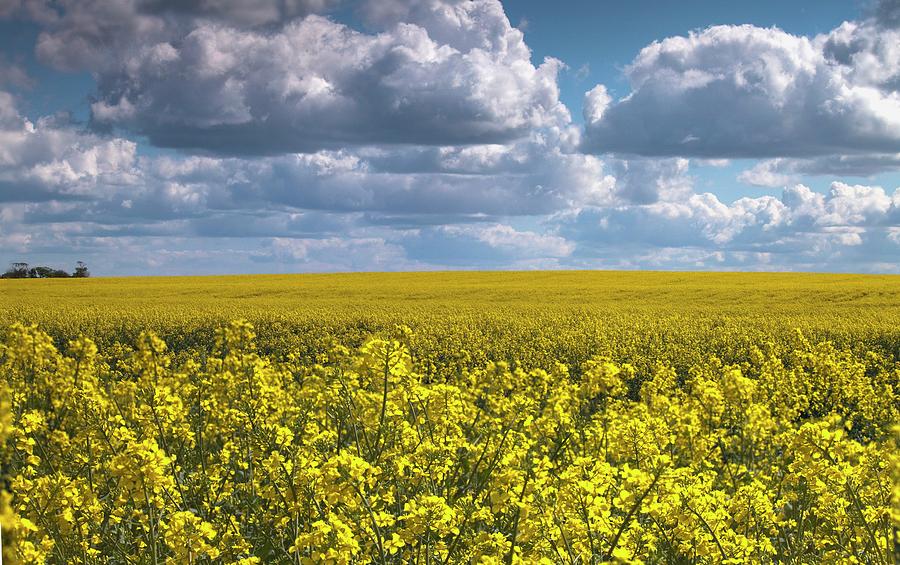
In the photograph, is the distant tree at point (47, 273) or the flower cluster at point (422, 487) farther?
the distant tree at point (47, 273)

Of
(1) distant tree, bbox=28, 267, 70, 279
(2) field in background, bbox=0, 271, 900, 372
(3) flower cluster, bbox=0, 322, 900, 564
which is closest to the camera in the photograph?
(3) flower cluster, bbox=0, 322, 900, 564

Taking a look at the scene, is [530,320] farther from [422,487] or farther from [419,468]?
[419,468]

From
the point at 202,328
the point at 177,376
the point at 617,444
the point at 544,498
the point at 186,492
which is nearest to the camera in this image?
the point at 544,498

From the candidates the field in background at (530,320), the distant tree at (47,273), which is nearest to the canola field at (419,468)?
the field in background at (530,320)

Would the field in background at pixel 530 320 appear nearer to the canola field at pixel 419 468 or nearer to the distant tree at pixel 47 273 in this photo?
the canola field at pixel 419 468

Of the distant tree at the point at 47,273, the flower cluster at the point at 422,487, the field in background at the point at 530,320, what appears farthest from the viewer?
the distant tree at the point at 47,273

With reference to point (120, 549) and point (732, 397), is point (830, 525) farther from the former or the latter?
point (120, 549)

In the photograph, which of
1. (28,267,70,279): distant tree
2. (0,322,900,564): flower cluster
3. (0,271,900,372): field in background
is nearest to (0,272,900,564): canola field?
(0,322,900,564): flower cluster

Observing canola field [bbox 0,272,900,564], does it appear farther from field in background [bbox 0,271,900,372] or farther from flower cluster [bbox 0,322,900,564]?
field in background [bbox 0,271,900,372]

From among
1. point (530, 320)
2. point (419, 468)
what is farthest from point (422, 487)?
point (530, 320)

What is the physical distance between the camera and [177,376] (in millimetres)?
9836

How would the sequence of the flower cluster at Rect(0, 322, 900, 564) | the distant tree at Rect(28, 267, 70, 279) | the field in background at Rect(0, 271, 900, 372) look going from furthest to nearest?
the distant tree at Rect(28, 267, 70, 279) < the field in background at Rect(0, 271, 900, 372) < the flower cluster at Rect(0, 322, 900, 564)

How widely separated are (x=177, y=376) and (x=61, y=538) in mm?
5429

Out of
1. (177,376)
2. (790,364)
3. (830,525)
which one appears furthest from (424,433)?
(790,364)
